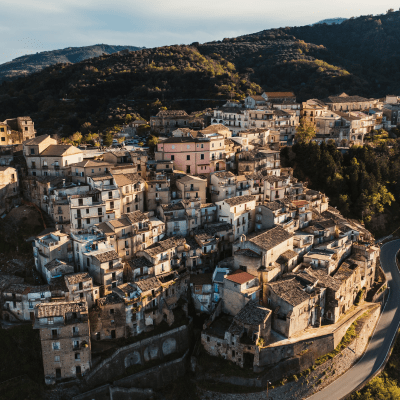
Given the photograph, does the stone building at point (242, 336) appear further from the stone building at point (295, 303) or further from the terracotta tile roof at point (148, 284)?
the terracotta tile roof at point (148, 284)

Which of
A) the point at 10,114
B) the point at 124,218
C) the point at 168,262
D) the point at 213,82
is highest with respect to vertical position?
the point at 213,82

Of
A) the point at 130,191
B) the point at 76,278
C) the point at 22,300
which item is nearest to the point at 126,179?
the point at 130,191

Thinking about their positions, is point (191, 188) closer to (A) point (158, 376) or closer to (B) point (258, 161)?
(B) point (258, 161)

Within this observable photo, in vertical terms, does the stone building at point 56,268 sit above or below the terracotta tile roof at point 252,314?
above

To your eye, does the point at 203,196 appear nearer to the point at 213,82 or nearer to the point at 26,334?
the point at 26,334

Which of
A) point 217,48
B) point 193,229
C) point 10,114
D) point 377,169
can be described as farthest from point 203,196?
point 217,48

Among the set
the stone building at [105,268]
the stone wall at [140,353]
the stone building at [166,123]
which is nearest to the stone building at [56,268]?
the stone building at [105,268]
